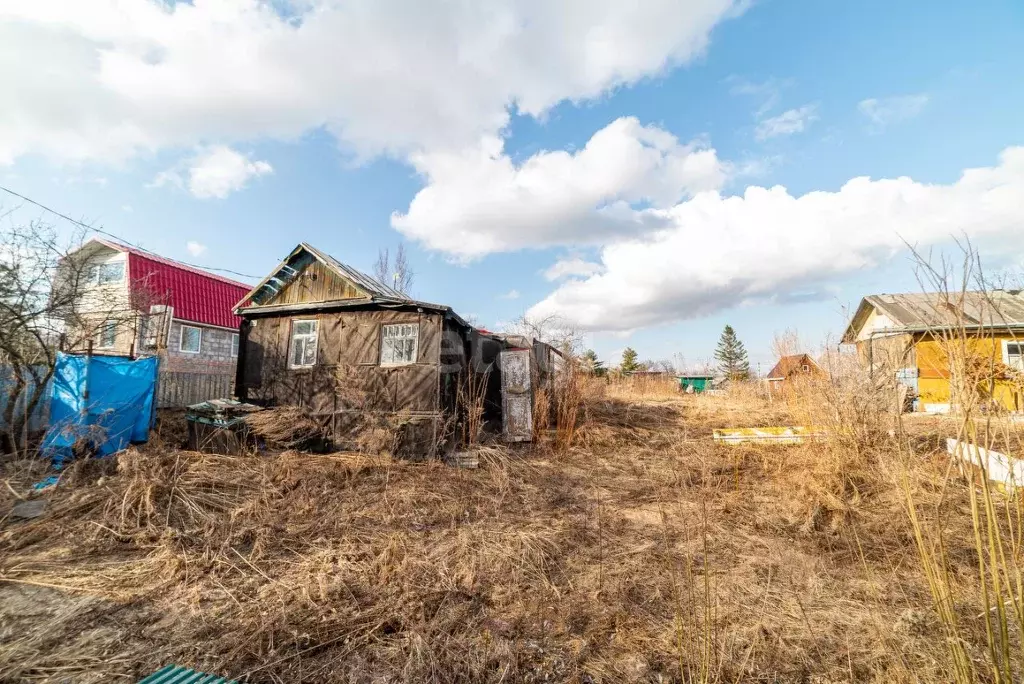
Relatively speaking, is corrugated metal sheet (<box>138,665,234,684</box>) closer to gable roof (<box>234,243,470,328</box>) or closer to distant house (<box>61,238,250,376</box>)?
gable roof (<box>234,243,470,328</box>)

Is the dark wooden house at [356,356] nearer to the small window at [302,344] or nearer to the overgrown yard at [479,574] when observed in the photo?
the small window at [302,344]

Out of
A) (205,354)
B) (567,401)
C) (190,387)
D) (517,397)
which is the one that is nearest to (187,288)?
(205,354)

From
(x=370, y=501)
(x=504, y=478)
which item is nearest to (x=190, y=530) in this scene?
(x=370, y=501)

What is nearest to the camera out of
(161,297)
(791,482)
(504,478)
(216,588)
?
(216,588)

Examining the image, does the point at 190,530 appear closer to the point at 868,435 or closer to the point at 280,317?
the point at 280,317

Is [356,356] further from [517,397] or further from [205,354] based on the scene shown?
[205,354]

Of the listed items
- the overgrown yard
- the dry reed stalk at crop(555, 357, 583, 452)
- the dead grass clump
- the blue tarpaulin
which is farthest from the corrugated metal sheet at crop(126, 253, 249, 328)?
the dry reed stalk at crop(555, 357, 583, 452)

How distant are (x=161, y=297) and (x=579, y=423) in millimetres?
15470

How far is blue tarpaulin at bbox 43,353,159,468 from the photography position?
24.5 feet

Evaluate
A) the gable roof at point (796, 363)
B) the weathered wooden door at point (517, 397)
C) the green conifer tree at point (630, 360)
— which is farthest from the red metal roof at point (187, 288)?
the green conifer tree at point (630, 360)

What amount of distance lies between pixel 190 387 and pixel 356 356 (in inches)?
415

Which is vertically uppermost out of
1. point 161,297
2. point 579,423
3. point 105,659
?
point 161,297

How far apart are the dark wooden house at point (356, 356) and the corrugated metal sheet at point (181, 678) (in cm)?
639

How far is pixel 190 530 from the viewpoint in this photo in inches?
181
